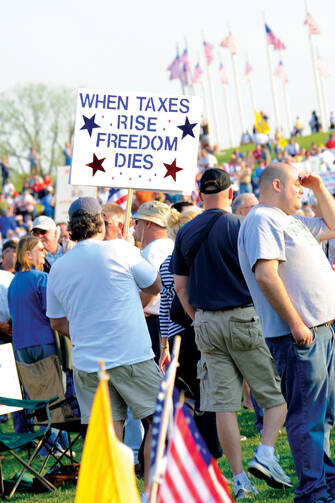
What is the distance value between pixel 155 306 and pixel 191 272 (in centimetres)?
149

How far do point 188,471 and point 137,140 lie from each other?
511 cm

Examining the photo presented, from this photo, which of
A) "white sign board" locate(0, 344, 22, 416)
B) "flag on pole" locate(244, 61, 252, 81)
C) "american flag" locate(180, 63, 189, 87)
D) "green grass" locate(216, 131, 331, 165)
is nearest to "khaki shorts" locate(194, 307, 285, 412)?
"white sign board" locate(0, 344, 22, 416)

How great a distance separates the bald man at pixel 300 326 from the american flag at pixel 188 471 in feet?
7.89

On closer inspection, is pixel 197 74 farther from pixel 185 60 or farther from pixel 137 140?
pixel 137 140

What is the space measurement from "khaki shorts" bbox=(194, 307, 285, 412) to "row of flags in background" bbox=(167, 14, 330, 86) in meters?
52.2

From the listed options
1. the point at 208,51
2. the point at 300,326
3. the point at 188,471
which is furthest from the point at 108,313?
the point at 208,51

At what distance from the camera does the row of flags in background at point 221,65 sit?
187 feet

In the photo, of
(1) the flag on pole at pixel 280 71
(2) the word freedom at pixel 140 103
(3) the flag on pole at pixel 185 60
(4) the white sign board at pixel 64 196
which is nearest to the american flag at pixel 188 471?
(2) the word freedom at pixel 140 103

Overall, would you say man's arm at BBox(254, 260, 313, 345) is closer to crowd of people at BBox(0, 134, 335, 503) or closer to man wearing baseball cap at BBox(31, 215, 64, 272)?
crowd of people at BBox(0, 134, 335, 503)

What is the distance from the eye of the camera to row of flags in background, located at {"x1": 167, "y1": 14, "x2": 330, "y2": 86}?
187ft

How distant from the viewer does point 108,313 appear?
5219 mm

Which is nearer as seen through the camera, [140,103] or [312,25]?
[140,103]

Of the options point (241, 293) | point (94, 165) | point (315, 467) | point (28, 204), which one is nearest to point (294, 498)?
point (315, 467)

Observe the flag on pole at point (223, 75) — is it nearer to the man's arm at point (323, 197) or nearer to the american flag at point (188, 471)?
the man's arm at point (323, 197)
